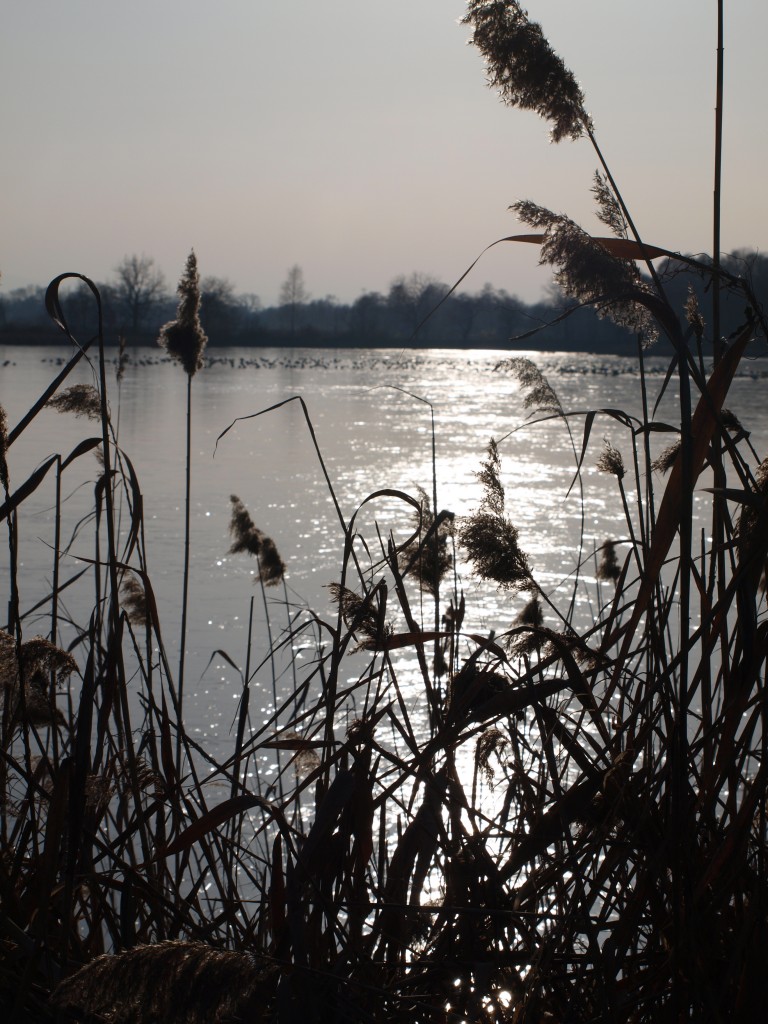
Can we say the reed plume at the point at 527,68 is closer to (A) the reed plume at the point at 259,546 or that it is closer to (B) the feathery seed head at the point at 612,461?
(B) the feathery seed head at the point at 612,461

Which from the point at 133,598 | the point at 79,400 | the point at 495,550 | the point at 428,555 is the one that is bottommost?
the point at 133,598

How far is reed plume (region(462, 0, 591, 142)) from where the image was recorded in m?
1.31

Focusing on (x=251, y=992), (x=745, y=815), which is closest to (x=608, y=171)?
(x=745, y=815)

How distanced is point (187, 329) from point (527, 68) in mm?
1297

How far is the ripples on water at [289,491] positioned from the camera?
5.70 m

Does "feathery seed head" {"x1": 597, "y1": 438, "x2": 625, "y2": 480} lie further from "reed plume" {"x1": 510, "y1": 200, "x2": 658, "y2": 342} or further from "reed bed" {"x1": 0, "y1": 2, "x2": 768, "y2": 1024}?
"reed plume" {"x1": 510, "y1": 200, "x2": 658, "y2": 342}

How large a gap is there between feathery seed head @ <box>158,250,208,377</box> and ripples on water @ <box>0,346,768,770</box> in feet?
0.72

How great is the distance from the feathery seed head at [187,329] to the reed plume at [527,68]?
1.17 metres

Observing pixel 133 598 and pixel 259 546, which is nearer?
pixel 133 598

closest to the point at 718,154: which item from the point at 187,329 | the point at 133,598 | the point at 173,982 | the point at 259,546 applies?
the point at 173,982

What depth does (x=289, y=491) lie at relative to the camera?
10.5m

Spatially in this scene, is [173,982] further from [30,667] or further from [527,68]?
[527,68]

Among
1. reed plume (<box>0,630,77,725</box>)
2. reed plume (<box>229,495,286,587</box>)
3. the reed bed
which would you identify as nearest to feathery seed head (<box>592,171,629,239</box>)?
the reed bed

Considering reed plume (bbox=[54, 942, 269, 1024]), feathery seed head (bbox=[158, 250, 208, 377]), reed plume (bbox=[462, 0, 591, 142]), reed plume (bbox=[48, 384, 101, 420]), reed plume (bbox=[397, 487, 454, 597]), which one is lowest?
reed plume (bbox=[54, 942, 269, 1024])
